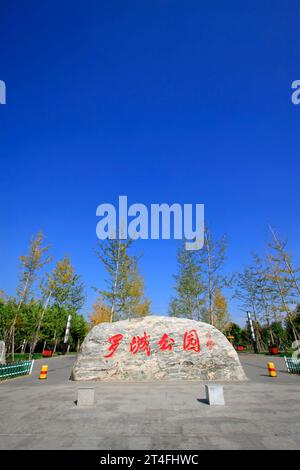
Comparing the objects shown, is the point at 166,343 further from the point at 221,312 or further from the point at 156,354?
the point at 221,312

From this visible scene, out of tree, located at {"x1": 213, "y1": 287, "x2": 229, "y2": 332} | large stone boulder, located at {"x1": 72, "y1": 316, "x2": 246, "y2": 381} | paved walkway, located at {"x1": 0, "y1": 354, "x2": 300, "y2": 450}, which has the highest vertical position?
tree, located at {"x1": 213, "y1": 287, "x2": 229, "y2": 332}

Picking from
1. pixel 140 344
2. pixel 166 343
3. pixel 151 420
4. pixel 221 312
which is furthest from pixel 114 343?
pixel 221 312

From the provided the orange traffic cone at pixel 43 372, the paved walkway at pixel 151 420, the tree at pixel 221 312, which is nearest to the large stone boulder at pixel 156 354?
the orange traffic cone at pixel 43 372

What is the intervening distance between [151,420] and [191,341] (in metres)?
5.96

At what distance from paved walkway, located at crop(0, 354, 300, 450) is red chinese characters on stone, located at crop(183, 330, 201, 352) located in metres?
2.74

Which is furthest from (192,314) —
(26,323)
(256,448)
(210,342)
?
(256,448)

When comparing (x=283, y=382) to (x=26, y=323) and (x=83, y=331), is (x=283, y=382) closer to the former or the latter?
(x=26, y=323)

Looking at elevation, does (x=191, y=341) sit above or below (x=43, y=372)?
above

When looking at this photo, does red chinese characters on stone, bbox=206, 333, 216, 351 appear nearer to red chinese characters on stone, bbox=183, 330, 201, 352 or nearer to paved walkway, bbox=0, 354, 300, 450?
red chinese characters on stone, bbox=183, 330, 201, 352

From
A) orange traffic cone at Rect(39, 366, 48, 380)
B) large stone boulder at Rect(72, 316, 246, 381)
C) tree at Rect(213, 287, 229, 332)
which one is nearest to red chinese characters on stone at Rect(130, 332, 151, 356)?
large stone boulder at Rect(72, 316, 246, 381)

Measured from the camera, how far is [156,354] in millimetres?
10062

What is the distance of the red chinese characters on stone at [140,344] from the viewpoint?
33.2 feet

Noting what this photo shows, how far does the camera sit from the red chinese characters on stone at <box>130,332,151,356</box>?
10.1 m

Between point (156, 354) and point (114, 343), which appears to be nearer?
point (156, 354)
